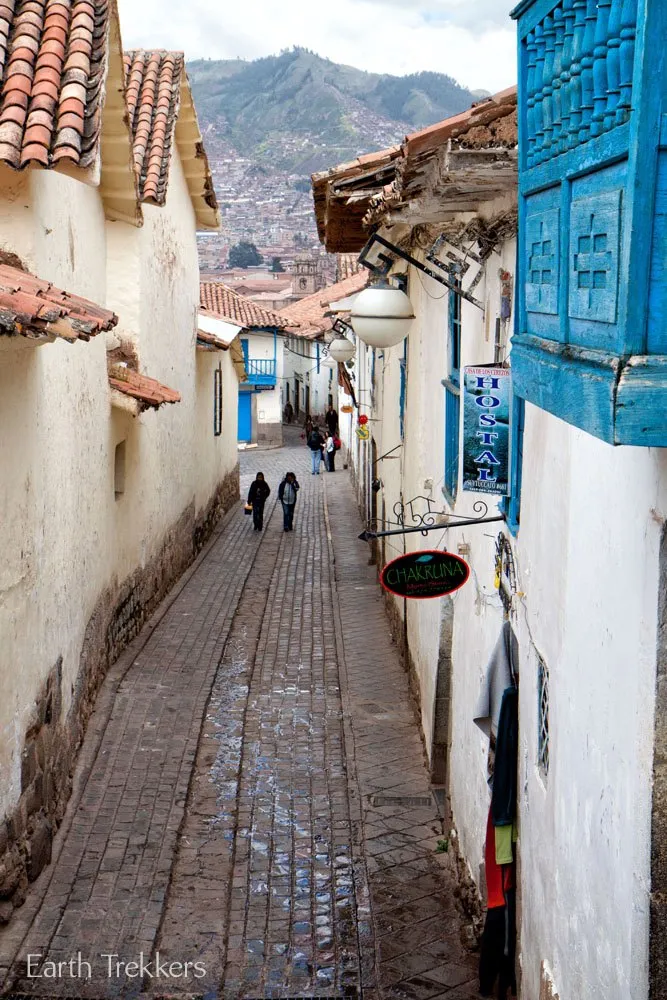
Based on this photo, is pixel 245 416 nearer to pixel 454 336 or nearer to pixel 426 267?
pixel 426 267

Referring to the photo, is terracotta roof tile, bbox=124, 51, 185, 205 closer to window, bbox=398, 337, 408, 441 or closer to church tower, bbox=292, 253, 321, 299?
window, bbox=398, 337, 408, 441

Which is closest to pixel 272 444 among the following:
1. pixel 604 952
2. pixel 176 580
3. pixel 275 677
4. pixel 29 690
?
pixel 176 580

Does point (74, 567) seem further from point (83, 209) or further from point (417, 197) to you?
point (417, 197)

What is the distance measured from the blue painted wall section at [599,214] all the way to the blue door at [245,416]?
1502 inches

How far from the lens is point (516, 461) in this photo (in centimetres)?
634

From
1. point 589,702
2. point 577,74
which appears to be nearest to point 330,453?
point 589,702

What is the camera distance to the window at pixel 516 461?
624 cm

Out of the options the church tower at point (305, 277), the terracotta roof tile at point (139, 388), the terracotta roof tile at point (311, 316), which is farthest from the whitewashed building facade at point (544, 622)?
the church tower at point (305, 277)

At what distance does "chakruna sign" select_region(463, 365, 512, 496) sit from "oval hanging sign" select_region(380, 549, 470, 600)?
0.74 metres

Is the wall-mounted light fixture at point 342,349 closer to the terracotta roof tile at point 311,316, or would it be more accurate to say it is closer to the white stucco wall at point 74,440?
the white stucco wall at point 74,440

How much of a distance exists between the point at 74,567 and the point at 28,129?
3818 mm

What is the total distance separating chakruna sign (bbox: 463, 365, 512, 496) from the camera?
6.54m

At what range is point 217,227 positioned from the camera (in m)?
21.0

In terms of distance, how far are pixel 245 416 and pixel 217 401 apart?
18.1 metres
